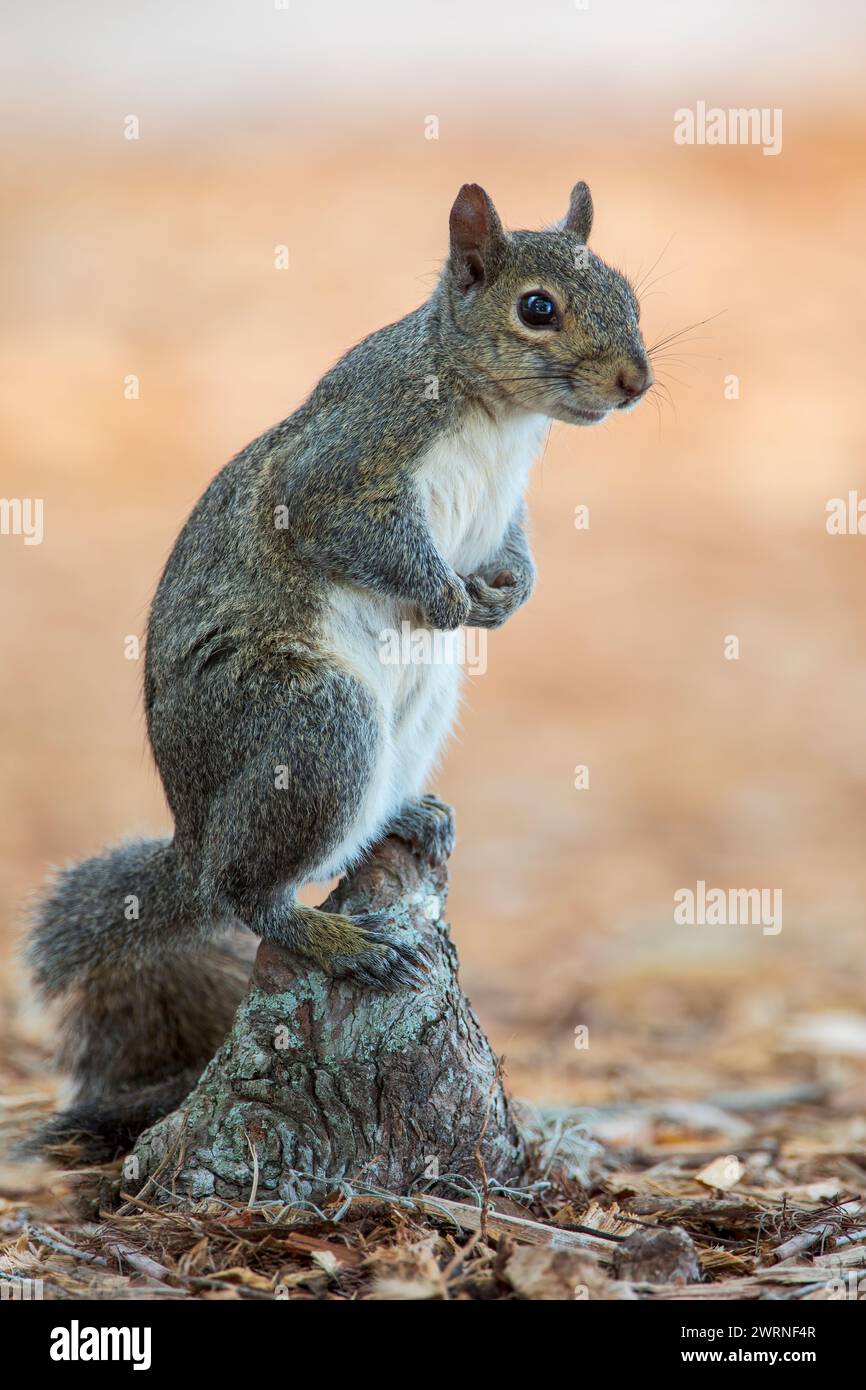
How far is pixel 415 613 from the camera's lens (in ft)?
14.4

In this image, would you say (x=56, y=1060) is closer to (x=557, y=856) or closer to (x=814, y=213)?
(x=557, y=856)

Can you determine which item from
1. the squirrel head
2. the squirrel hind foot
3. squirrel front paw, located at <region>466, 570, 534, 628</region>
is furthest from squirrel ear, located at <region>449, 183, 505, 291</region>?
the squirrel hind foot

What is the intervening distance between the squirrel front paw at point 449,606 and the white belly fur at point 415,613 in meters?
0.16

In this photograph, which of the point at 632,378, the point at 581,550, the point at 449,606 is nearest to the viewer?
the point at 632,378

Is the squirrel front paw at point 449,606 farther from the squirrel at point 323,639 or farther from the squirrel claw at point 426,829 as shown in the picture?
the squirrel claw at point 426,829

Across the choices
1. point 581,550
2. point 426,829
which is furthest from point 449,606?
point 581,550

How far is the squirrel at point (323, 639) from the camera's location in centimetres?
396

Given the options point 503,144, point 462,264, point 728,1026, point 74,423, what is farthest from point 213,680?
point 503,144

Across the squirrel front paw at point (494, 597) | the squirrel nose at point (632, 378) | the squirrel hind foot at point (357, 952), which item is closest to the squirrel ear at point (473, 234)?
the squirrel nose at point (632, 378)

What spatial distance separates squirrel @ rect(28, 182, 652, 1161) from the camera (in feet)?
13.0

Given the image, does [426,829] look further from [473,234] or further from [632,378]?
[473,234]

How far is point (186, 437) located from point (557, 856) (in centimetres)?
547

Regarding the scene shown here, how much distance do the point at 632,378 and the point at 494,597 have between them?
2.70 feet

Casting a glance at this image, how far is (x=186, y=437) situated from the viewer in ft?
41.0
